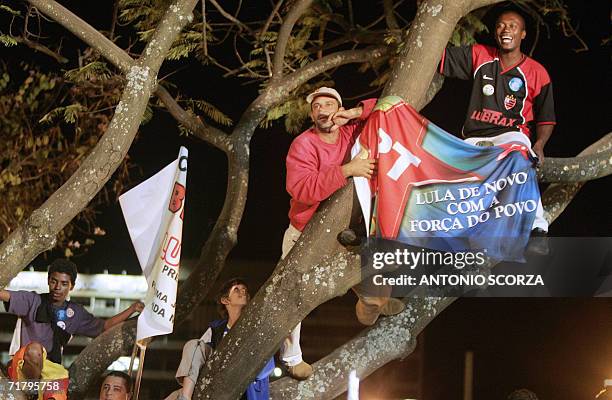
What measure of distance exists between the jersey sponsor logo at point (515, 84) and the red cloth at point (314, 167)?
0.99m

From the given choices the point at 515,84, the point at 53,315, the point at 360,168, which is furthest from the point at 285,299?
the point at 515,84

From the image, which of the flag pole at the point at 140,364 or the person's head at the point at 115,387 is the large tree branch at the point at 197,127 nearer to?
the flag pole at the point at 140,364

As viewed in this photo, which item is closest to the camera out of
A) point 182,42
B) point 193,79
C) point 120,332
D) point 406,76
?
point 406,76

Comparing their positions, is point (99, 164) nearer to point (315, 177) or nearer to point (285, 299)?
point (315, 177)

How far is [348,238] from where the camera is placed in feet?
20.9

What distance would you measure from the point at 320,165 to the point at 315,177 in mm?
245

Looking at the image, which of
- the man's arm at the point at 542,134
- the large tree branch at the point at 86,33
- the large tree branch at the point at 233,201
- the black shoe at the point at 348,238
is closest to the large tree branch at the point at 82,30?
the large tree branch at the point at 86,33

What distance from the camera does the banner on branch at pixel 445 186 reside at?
6543mm

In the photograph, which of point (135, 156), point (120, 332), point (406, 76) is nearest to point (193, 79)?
point (135, 156)

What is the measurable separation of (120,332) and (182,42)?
3.16m

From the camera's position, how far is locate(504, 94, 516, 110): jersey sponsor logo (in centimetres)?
707

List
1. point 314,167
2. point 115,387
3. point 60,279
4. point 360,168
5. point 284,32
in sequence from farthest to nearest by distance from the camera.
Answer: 1. point 284,32
2. point 60,279
3. point 115,387
4. point 314,167
5. point 360,168

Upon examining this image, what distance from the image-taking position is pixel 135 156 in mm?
14680

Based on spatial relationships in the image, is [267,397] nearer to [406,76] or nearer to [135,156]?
[406,76]
